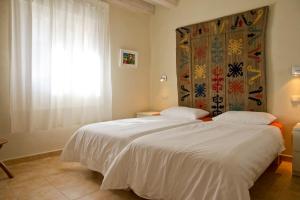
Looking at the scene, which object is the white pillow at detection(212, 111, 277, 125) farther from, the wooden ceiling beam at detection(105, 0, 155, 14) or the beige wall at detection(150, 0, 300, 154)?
the wooden ceiling beam at detection(105, 0, 155, 14)

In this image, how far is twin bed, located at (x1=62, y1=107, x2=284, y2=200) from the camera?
1.56 m

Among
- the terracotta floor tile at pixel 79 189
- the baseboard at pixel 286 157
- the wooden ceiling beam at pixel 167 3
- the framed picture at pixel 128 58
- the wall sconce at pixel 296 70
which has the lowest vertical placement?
the terracotta floor tile at pixel 79 189

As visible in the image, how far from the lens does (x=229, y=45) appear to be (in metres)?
3.52

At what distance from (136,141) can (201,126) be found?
3.38ft

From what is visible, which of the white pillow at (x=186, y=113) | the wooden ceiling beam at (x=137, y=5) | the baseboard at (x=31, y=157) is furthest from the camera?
the wooden ceiling beam at (x=137, y=5)

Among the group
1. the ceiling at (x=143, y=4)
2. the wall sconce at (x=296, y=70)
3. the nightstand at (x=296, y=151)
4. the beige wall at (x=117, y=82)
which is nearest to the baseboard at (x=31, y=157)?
the beige wall at (x=117, y=82)

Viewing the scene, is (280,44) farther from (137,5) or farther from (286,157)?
(137,5)

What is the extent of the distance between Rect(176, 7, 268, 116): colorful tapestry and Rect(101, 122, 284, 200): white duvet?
1.13 meters

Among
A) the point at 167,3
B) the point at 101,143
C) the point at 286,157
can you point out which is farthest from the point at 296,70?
the point at 101,143

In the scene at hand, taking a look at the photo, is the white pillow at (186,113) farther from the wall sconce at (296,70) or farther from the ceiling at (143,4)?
the ceiling at (143,4)

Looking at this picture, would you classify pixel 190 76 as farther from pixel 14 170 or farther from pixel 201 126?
pixel 14 170

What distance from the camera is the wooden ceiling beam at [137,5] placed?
155 inches

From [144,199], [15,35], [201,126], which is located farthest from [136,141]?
[15,35]

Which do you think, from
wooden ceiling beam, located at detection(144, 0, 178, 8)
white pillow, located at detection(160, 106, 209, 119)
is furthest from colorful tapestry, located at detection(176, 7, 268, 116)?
wooden ceiling beam, located at detection(144, 0, 178, 8)
